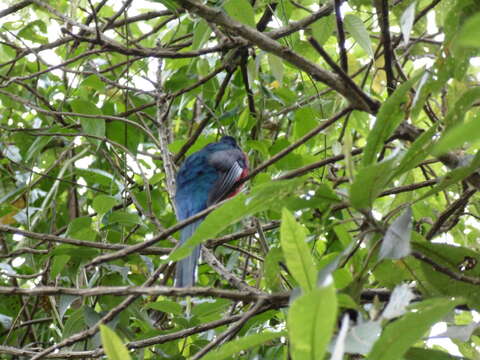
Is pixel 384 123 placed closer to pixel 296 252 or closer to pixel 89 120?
pixel 296 252

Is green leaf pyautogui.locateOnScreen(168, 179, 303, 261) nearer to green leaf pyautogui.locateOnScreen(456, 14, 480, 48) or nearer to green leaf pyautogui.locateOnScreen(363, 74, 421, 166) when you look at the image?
green leaf pyautogui.locateOnScreen(363, 74, 421, 166)

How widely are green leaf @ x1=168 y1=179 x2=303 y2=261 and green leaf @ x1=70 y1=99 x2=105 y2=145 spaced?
1769 mm

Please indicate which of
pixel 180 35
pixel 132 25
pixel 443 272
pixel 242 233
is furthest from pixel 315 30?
pixel 132 25

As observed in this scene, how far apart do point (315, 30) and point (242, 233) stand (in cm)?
91

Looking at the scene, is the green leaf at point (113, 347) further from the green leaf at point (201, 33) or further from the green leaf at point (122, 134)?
the green leaf at point (122, 134)

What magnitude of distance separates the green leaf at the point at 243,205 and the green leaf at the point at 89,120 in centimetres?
177

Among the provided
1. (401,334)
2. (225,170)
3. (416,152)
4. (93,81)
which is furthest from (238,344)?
(225,170)

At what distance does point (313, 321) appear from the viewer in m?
1.14

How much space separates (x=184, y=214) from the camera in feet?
13.7

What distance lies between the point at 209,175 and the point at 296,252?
3.38 meters

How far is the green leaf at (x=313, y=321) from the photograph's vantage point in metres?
1.11

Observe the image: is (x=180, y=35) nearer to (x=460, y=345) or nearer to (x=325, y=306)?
(x=460, y=345)

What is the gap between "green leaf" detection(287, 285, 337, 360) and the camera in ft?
3.63

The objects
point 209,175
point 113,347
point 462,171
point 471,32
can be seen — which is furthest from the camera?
point 209,175
